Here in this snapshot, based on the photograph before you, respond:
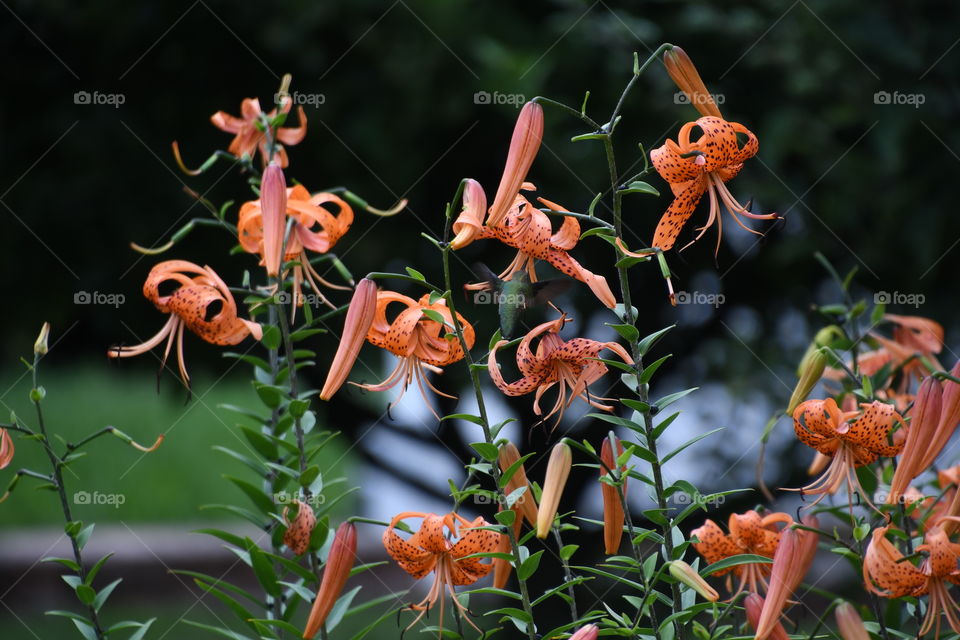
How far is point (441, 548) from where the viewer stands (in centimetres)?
95

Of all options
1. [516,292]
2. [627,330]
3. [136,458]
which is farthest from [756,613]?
[136,458]

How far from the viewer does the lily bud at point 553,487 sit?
832mm

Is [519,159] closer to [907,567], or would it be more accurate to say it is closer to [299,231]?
[299,231]

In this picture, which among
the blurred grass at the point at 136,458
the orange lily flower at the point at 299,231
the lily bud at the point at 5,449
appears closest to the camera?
the lily bud at the point at 5,449

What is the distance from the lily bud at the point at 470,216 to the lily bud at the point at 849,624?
42 cm

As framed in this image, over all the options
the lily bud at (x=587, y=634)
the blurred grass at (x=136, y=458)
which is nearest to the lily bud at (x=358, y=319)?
the lily bud at (x=587, y=634)

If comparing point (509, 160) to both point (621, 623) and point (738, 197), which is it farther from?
point (738, 197)

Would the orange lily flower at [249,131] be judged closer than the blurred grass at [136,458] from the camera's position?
Yes

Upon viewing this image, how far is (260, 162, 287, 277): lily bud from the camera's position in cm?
103

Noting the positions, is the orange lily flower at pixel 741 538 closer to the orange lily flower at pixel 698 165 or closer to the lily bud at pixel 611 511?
the lily bud at pixel 611 511

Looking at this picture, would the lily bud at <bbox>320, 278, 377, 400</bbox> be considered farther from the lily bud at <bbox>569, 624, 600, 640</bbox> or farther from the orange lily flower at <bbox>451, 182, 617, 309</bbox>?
the lily bud at <bbox>569, 624, 600, 640</bbox>

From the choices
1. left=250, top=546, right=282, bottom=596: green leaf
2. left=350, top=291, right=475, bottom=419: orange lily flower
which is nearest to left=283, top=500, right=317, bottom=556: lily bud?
left=250, top=546, right=282, bottom=596: green leaf

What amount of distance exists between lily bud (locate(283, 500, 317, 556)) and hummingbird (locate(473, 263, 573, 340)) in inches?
10.2

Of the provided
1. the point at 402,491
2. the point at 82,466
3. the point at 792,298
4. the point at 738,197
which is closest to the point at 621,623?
the point at 738,197
